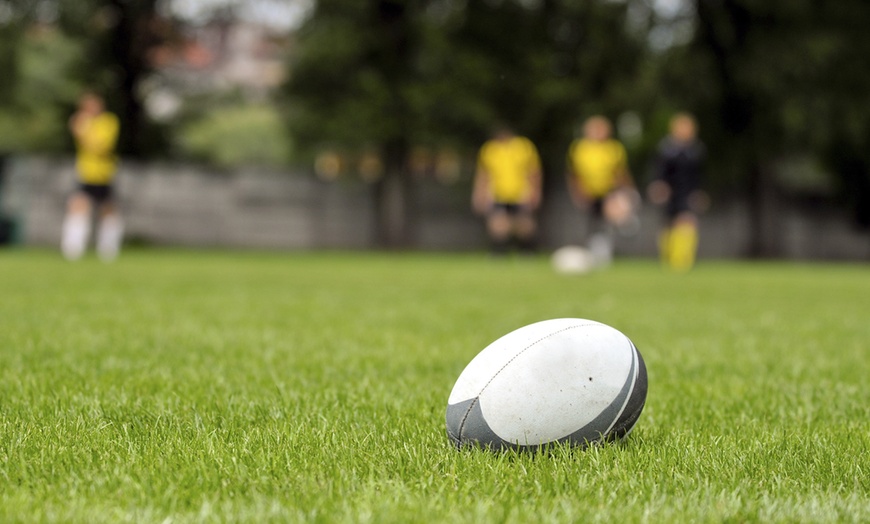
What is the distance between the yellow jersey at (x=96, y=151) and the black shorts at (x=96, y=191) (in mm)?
76

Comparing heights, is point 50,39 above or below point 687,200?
above

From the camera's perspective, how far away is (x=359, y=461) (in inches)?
103

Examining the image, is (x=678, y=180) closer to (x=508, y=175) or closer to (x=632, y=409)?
(x=508, y=175)

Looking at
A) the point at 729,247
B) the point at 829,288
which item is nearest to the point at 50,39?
the point at 729,247

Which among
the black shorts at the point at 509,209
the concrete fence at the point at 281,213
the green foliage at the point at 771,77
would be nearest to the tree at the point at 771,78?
the green foliage at the point at 771,77

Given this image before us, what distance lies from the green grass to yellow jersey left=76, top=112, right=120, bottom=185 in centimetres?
897

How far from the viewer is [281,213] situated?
91.5 ft

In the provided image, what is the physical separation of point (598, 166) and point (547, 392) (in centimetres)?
1482

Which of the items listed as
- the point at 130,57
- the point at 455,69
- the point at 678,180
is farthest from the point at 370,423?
the point at 130,57

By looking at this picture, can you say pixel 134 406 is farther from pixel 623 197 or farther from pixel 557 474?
pixel 623 197

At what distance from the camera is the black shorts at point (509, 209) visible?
18.9 metres

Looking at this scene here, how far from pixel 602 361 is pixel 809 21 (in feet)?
85.3

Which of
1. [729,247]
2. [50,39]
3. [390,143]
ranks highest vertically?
[50,39]

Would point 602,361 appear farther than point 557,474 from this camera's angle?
Yes
